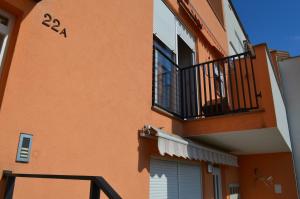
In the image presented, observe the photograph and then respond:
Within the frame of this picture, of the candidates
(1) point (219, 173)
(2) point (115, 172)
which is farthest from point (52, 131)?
(1) point (219, 173)

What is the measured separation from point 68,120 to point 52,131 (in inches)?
13.3

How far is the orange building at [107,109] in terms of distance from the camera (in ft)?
10.8

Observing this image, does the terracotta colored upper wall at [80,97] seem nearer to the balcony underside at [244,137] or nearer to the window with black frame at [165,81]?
the window with black frame at [165,81]

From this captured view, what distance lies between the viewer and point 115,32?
546cm

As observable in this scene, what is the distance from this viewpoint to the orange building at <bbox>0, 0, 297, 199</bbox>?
10.8ft

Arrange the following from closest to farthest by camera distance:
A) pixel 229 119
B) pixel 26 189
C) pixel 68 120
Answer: pixel 26 189
pixel 68 120
pixel 229 119

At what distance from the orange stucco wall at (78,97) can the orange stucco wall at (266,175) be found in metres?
7.55

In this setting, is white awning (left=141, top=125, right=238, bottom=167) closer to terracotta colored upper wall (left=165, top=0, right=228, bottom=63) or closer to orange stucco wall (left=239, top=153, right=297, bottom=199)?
terracotta colored upper wall (left=165, top=0, right=228, bottom=63)

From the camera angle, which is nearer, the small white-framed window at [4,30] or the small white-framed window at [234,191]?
the small white-framed window at [4,30]

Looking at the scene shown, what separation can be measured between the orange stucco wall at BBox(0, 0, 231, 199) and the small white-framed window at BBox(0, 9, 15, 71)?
0.09m

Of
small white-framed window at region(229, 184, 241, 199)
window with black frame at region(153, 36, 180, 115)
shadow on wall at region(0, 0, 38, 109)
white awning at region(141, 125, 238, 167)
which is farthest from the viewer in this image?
small white-framed window at region(229, 184, 241, 199)

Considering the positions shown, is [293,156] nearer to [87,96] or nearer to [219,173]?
[219,173]

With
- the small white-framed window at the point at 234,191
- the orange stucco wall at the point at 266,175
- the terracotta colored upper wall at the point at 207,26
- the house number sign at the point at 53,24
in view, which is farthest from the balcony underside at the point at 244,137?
the house number sign at the point at 53,24

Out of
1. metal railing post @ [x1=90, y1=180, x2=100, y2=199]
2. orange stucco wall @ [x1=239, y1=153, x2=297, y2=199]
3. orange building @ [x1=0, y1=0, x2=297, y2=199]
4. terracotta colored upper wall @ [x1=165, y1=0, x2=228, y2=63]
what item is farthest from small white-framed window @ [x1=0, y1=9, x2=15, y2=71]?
orange stucco wall @ [x1=239, y1=153, x2=297, y2=199]
